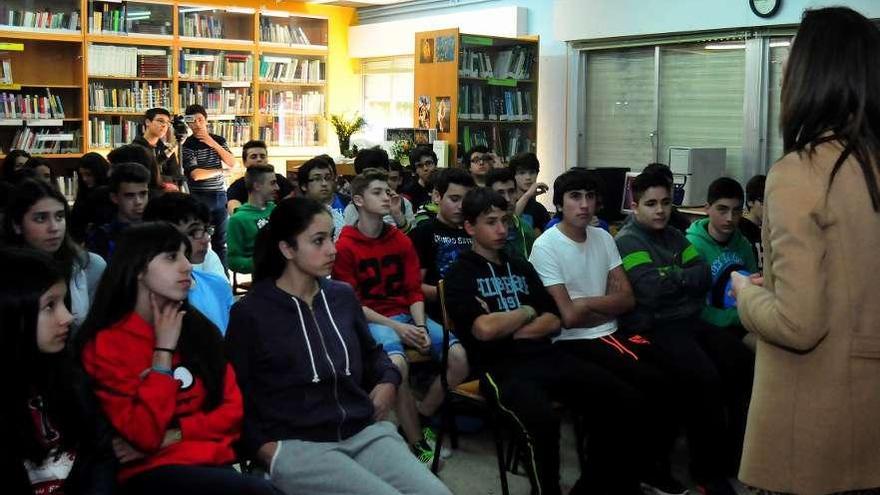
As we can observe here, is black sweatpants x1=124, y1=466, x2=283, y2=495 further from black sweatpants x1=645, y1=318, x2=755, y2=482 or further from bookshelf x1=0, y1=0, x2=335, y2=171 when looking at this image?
bookshelf x1=0, y1=0, x2=335, y2=171

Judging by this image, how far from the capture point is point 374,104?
38.0ft

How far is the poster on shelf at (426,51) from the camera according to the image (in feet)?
29.0

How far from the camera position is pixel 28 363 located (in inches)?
78.3

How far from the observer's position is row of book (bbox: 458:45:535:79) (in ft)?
29.0

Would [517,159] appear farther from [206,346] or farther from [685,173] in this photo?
[206,346]

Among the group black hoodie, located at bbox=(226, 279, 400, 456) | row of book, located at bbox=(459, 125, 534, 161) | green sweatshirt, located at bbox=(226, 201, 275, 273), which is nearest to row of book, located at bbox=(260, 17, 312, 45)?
row of book, located at bbox=(459, 125, 534, 161)

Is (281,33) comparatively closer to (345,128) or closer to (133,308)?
(345,128)

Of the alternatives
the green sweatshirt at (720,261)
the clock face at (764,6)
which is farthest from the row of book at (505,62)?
the green sweatshirt at (720,261)

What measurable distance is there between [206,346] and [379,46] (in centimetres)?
911

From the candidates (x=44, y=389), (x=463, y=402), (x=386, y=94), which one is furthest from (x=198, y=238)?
(x=386, y=94)

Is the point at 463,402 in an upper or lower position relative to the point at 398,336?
lower

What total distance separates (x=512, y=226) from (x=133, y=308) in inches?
102

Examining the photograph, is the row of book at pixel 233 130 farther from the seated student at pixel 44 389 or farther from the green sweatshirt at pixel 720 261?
the seated student at pixel 44 389

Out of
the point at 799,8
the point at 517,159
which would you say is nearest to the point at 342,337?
the point at 517,159
